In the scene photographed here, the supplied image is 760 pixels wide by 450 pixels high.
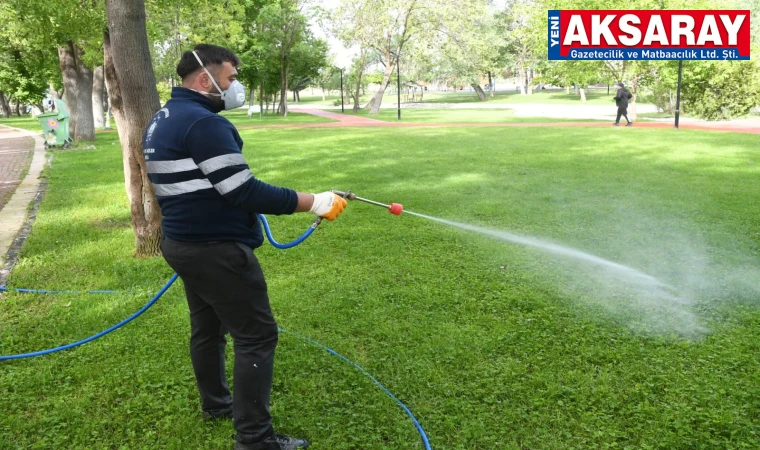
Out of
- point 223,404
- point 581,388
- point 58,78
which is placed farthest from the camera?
point 58,78

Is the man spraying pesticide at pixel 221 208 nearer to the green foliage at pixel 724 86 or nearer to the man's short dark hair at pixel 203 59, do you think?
the man's short dark hair at pixel 203 59

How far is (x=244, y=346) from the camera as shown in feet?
9.03

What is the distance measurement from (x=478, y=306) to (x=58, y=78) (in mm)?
35630

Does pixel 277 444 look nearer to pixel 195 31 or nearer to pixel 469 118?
pixel 469 118

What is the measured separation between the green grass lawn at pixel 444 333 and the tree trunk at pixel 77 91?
39.9ft

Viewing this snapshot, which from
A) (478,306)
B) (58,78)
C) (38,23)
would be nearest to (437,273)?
(478,306)

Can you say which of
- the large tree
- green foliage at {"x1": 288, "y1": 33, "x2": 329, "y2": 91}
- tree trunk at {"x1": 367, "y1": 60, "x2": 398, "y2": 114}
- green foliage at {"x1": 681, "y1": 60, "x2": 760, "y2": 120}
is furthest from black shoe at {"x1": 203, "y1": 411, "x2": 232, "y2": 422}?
green foliage at {"x1": 288, "y1": 33, "x2": 329, "y2": 91}

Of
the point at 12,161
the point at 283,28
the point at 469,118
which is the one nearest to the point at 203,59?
the point at 12,161

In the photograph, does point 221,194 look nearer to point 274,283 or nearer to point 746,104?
point 274,283

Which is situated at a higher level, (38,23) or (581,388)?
(38,23)

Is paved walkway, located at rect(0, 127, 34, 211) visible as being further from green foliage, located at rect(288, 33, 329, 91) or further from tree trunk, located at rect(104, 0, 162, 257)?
green foliage, located at rect(288, 33, 329, 91)

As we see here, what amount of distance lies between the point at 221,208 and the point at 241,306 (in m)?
0.45

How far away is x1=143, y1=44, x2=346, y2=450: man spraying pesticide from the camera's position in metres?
2.50

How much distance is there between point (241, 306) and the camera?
2672 mm
